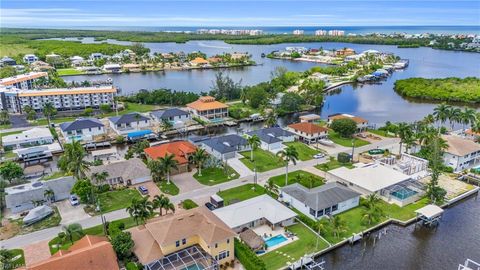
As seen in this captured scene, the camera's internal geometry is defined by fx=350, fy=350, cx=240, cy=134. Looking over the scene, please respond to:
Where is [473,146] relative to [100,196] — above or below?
above

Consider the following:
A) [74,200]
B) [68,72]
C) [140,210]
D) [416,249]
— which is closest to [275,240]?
[140,210]

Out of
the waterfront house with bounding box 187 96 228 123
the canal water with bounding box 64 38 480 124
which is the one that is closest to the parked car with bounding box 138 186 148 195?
the waterfront house with bounding box 187 96 228 123

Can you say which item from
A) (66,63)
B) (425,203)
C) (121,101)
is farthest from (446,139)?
(66,63)

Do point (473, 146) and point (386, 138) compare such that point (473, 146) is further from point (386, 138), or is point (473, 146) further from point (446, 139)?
point (386, 138)

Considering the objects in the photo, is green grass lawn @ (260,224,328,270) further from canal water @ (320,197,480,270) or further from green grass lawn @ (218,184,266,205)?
green grass lawn @ (218,184,266,205)

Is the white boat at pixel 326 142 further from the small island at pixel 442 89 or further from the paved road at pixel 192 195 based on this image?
the small island at pixel 442 89

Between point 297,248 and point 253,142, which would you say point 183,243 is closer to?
point 297,248

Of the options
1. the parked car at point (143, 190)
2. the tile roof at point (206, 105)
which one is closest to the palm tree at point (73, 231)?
the parked car at point (143, 190)
